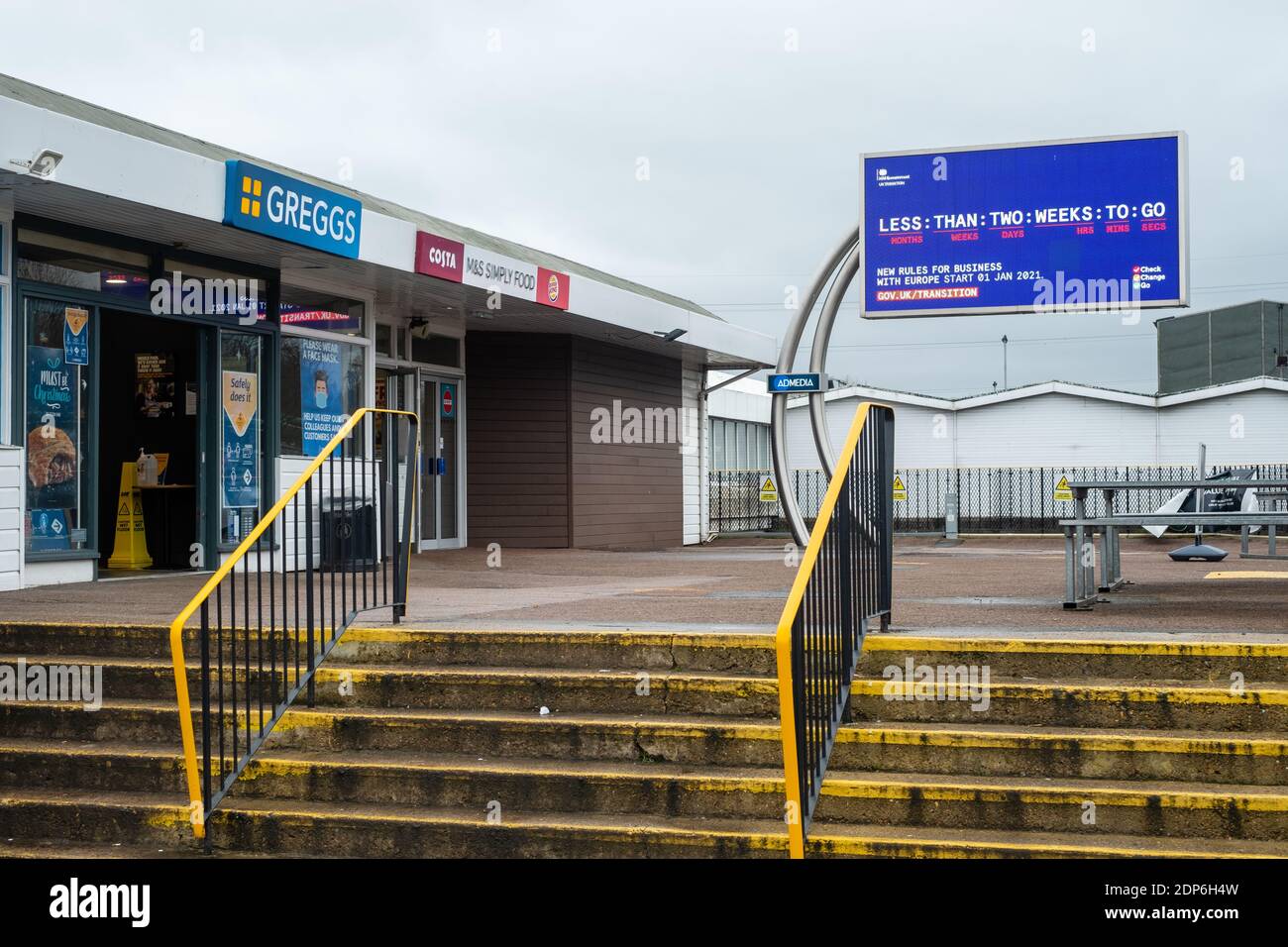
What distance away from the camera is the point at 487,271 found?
45.1 ft

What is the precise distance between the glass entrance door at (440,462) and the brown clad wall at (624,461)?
1598mm

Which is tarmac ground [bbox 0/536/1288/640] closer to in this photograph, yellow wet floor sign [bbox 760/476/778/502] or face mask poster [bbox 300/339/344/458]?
face mask poster [bbox 300/339/344/458]

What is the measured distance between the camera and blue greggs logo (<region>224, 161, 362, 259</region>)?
10.1 metres

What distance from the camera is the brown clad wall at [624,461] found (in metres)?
18.2

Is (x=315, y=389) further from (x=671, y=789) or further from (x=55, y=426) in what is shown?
(x=671, y=789)

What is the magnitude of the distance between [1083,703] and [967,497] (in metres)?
28.4

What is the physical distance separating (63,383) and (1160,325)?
→ 119 feet

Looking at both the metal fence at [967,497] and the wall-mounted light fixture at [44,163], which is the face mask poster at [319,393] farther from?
the metal fence at [967,497]

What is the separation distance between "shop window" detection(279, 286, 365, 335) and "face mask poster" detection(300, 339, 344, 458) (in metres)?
0.19

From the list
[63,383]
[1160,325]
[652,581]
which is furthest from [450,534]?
[1160,325]

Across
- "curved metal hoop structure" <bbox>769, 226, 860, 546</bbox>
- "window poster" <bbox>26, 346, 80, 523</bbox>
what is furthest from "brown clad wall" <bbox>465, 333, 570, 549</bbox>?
"window poster" <bbox>26, 346, 80, 523</bbox>

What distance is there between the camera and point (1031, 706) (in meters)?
5.68

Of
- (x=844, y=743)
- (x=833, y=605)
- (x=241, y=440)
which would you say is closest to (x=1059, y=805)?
(x=844, y=743)

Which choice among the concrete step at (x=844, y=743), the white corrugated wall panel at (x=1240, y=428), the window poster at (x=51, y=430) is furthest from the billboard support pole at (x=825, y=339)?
the white corrugated wall panel at (x=1240, y=428)
